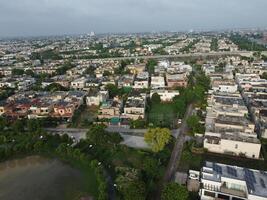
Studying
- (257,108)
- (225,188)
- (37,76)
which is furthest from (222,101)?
(37,76)

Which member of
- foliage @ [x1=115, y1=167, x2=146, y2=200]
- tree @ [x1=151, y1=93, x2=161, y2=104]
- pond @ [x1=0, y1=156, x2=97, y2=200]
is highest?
tree @ [x1=151, y1=93, x2=161, y2=104]

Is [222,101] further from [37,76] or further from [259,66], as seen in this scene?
[37,76]

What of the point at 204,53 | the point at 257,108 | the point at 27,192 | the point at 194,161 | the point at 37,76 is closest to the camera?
the point at 27,192

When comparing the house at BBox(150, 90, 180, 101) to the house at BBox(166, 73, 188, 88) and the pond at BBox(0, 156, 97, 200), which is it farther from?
the pond at BBox(0, 156, 97, 200)

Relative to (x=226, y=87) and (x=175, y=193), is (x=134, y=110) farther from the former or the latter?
(x=226, y=87)

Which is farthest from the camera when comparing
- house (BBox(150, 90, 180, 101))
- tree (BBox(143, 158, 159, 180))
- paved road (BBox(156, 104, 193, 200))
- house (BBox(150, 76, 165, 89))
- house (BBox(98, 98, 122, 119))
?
house (BBox(150, 76, 165, 89))

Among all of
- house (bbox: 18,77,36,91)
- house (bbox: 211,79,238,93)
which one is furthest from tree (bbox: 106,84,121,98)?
house (bbox: 211,79,238,93)

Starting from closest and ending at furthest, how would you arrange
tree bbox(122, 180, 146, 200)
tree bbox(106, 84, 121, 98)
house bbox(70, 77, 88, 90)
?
tree bbox(122, 180, 146, 200) → tree bbox(106, 84, 121, 98) → house bbox(70, 77, 88, 90)

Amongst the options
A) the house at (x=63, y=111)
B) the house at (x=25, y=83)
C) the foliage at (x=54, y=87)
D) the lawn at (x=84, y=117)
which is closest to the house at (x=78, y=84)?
the foliage at (x=54, y=87)
